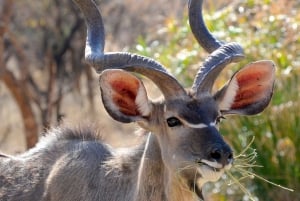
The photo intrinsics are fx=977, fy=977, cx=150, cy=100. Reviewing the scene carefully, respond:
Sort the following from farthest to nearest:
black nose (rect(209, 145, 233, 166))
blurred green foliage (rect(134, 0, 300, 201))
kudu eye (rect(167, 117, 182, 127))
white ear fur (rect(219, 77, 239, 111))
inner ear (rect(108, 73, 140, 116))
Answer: blurred green foliage (rect(134, 0, 300, 201))
white ear fur (rect(219, 77, 239, 111))
inner ear (rect(108, 73, 140, 116))
kudu eye (rect(167, 117, 182, 127))
black nose (rect(209, 145, 233, 166))

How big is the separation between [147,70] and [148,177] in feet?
2.08

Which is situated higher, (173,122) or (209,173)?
(173,122)

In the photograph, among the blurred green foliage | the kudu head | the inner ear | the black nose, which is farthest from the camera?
the blurred green foliage

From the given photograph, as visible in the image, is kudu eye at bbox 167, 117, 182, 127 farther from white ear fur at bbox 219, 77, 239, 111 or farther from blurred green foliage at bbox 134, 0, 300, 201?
blurred green foliage at bbox 134, 0, 300, 201

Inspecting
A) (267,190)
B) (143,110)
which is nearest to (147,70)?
(143,110)

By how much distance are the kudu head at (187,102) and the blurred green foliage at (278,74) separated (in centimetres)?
294

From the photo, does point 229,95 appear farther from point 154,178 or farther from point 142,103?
point 154,178

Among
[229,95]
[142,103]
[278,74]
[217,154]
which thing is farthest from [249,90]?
[278,74]

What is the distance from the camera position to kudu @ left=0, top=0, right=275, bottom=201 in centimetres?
515

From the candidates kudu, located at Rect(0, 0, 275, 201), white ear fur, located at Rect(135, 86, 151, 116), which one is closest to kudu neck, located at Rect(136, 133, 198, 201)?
kudu, located at Rect(0, 0, 275, 201)

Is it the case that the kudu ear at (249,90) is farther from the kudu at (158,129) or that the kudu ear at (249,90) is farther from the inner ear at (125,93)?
the inner ear at (125,93)

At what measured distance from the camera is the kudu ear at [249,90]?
5.55 meters

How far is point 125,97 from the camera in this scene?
5449mm

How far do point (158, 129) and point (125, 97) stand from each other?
0.84 ft
